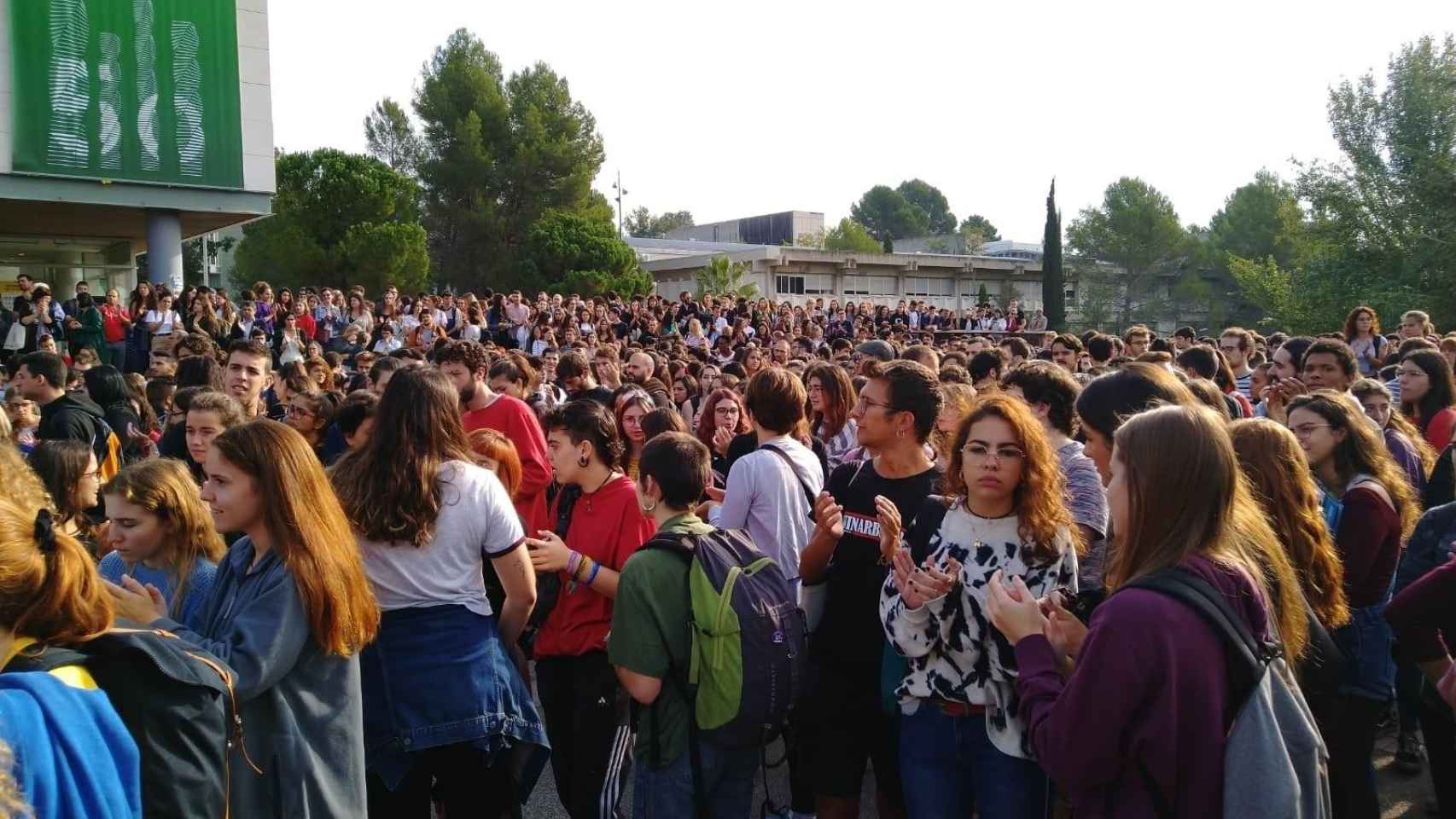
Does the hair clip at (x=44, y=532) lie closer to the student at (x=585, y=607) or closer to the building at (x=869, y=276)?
the student at (x=585, y=607)

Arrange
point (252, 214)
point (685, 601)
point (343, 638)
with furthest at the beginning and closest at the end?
point (252, 214) < point (685, 601) < point (343, 638)

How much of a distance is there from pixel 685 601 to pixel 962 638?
892 mm

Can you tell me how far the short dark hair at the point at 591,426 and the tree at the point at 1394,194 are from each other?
112 ft

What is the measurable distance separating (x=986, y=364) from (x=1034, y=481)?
14.4 ft

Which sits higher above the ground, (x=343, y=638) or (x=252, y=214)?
(x=252, y=214)

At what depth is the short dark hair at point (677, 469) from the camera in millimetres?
3381

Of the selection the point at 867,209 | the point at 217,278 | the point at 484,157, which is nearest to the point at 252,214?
the point at 484,157

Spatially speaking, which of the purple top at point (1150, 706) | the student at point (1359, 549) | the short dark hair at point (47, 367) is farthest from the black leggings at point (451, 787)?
the short dark hair at point (47, 367)

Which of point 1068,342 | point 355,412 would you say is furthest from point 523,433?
point 1068,342

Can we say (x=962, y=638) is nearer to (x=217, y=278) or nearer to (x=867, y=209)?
(x=217, y=278)

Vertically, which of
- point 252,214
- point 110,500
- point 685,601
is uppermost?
point 252,214

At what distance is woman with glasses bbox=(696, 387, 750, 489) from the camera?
20.7 feet

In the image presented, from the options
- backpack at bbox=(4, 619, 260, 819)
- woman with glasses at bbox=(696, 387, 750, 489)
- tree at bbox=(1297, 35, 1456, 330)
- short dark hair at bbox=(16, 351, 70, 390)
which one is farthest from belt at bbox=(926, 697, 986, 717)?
tree at bbox=(1297, 35, 1456, 330)

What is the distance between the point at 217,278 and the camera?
169ft
